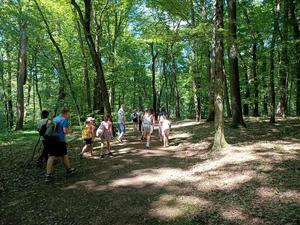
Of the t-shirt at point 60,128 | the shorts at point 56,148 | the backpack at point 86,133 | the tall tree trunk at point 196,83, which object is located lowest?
the shorts at point 56,148

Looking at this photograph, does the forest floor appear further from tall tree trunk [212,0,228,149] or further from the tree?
the tree

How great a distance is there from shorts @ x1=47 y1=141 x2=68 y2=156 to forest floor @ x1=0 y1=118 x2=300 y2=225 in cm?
83

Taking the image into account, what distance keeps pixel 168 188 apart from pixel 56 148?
349cm

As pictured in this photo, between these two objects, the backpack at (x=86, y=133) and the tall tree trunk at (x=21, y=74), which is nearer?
the backpack at (x=86, y=133)

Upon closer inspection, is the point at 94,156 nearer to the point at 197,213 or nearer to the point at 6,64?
the point at 197,213

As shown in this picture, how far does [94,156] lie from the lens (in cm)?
1201

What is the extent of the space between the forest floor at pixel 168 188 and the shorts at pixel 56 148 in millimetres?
829

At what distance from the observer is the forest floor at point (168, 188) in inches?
231

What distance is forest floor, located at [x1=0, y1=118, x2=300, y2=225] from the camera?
19.2 ft

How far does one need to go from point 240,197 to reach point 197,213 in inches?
42.6

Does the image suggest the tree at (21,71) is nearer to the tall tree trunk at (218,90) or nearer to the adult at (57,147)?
the adult at (57,147)

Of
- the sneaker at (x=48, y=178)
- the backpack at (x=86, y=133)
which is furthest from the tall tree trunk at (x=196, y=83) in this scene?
the sneaker at (x=48, y=178)

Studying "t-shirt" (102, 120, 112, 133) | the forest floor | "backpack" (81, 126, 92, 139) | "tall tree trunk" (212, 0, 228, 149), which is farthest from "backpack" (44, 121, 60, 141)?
"tall tree trunk" (212, 0, 228, 149)

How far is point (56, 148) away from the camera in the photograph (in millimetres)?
8820
